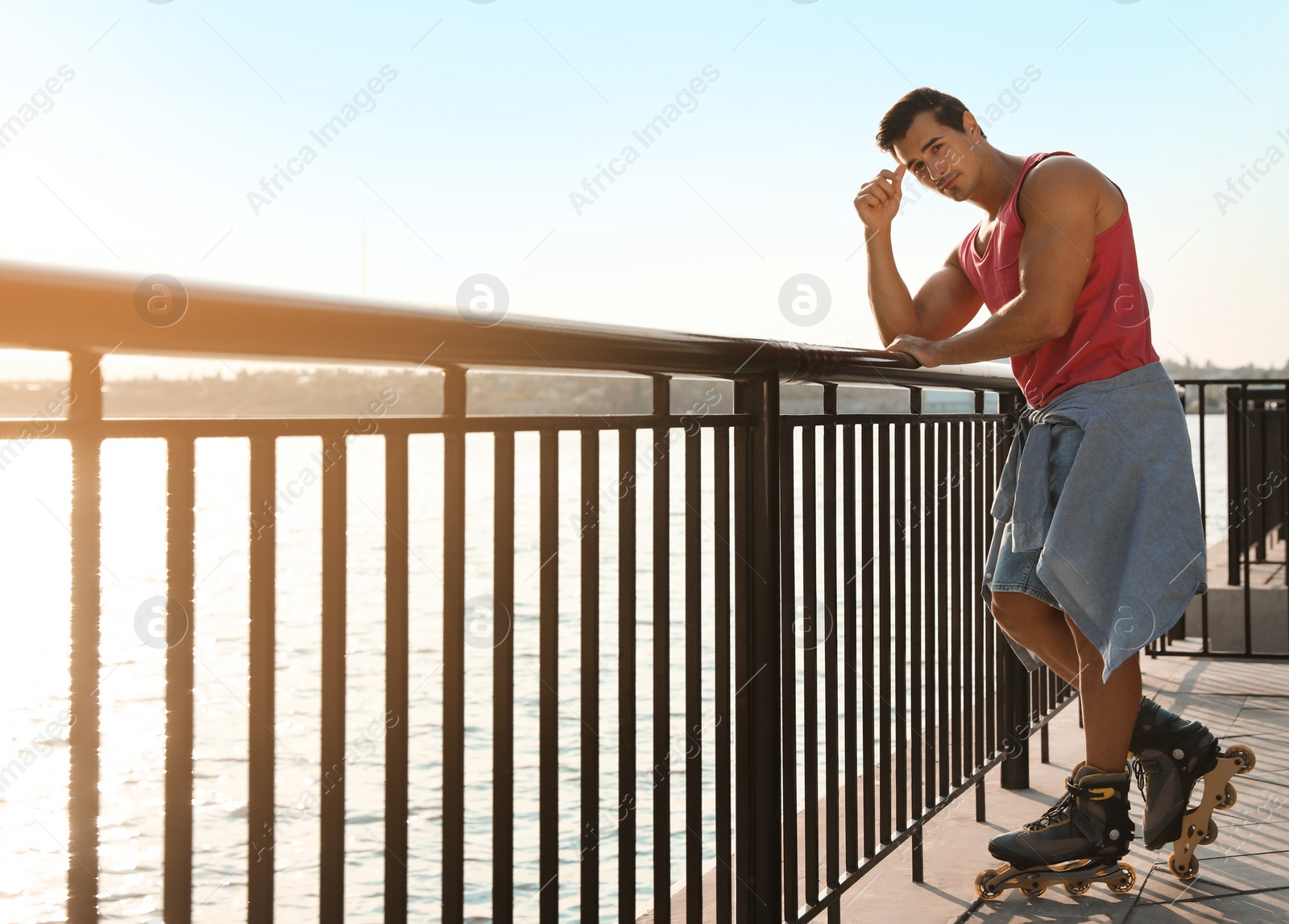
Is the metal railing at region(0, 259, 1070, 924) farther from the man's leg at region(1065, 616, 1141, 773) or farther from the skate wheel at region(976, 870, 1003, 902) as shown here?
the man's leg at region(1065, 616, 1141, 773)

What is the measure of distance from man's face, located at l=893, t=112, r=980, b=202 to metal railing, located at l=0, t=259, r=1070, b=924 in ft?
1.47

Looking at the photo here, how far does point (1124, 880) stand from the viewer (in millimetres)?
2279

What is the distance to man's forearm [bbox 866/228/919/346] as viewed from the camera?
8.25ft

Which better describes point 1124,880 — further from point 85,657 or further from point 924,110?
point 85,657

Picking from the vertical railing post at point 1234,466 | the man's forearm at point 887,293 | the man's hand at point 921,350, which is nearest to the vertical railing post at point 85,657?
the man's hand at point 921,350

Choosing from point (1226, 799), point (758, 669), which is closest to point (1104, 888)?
point (1226, 799)

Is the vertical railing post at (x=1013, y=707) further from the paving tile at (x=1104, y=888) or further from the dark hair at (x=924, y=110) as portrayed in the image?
the dark hair at (x=924, y=110)

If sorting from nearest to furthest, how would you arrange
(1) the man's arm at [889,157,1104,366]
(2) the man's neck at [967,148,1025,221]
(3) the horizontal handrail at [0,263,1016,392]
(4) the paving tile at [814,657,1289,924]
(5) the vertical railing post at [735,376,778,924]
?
(3) the horizontal handrail at [0,263,1016,392] → (5) the vertical railing post at [735,376,778,924] → (1) the man's arm at [889,157,1104,366] → (4) the paving tile at [814,657,1289,924] → (2) the man's neck at [967,148,1025,221]

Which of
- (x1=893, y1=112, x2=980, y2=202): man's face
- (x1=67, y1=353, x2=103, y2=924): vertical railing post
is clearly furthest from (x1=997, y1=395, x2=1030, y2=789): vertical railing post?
(x1=67, y1=353, x2=103, y2=924): vertical railing post

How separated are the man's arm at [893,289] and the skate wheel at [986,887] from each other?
124 centimetres

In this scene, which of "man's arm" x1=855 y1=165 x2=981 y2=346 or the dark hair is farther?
"man's arm" x1=855 y1=165 x2=981 y2=346

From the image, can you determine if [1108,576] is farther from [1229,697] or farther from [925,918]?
[1229,697]

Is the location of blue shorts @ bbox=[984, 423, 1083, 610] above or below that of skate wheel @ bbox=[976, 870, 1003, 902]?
above

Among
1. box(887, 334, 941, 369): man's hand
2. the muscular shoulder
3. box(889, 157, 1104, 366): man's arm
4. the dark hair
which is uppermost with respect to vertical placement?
the dark hair
